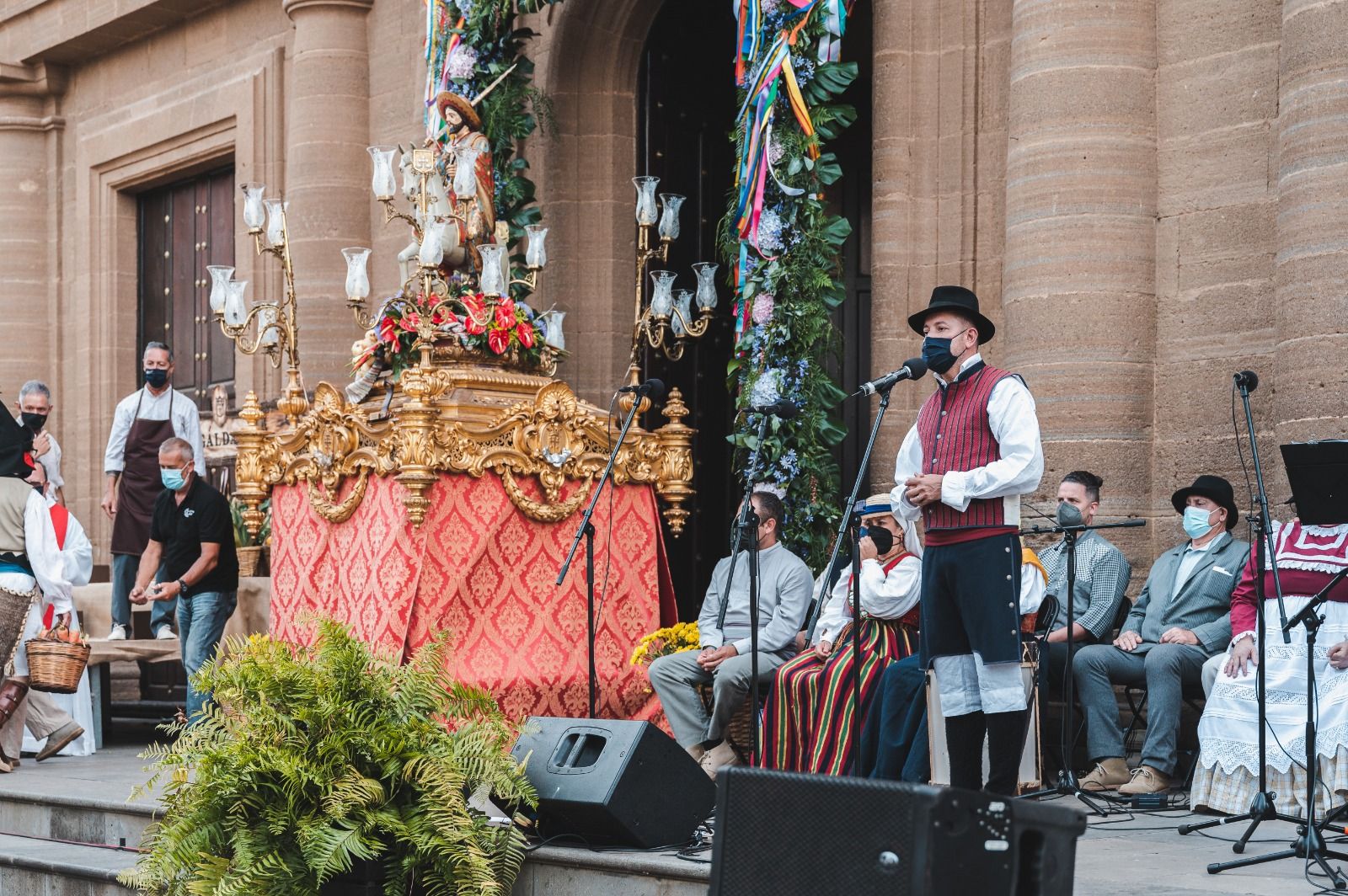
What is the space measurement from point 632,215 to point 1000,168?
3.47m

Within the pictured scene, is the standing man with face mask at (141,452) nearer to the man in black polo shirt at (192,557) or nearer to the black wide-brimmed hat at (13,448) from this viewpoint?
the man in black polo shirt at (192,557)

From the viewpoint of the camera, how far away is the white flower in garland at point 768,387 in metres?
9.49

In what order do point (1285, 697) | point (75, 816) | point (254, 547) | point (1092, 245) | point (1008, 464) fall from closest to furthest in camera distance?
1. point (1008, 464)
2. point (1285, 697)
3. point (75, 816)
4. point (1092, 245)
5. point (254, 547)

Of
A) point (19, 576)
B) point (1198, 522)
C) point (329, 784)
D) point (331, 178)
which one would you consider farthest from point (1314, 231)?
point (331, 178)

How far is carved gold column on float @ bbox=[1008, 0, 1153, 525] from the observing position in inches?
360

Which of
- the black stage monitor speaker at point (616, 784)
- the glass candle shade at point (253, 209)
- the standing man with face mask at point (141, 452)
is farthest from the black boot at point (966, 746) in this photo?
the standing man with face mask at point (141, 452)

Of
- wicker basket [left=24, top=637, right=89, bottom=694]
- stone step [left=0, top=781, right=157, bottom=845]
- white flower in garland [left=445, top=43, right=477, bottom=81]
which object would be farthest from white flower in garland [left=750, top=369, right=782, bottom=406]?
wicker basket [left=24, top=637, right=89, bottom=694]

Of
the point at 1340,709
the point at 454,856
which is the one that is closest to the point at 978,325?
the point at 1340,709

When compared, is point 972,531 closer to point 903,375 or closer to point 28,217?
point 903,375

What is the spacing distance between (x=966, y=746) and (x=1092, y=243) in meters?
3.64

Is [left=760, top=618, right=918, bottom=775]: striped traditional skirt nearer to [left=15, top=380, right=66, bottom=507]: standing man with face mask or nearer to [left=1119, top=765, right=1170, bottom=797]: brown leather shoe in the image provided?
[left=1119, top=765, right=1170, bottom=797]: brown leather shoe

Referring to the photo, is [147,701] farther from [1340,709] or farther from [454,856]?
[1340,709]

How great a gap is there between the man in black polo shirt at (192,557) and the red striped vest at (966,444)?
17.8ft

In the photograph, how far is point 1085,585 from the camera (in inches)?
337
